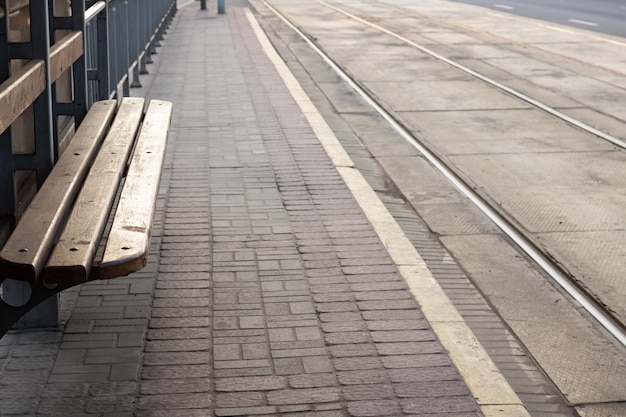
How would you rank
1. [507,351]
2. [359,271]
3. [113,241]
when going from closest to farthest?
[113,241]
[507,351]
[359,271]

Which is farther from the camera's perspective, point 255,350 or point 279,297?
point 279,297

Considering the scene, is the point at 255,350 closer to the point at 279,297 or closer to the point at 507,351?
the point at 279,297

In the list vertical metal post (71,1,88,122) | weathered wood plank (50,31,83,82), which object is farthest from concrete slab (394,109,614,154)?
weathered wood plank (50,31,83,82)

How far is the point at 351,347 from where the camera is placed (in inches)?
183

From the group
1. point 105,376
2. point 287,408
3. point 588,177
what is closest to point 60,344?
point 105,376

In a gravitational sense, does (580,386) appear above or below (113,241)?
below

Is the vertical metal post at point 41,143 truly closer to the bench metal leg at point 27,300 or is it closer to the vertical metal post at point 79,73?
the bench metal leg at point 27,300

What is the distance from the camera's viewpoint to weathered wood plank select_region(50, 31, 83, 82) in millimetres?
4734

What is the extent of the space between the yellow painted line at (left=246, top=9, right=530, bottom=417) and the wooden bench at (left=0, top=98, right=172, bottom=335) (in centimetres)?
146

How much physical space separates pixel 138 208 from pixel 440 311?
165 centimetres

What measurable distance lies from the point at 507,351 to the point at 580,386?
43 centimetres

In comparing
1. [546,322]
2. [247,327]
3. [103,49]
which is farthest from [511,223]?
[103,49]

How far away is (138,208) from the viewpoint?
4324mm

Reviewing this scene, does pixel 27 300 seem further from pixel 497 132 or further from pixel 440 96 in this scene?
pixel 440 96
